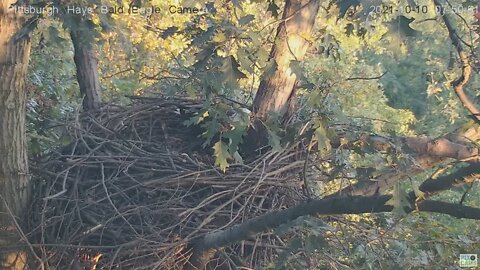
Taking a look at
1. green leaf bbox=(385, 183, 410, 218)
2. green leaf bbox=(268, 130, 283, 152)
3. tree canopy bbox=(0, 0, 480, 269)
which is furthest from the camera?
green leaf bbox=(268, 130, 283, 152)

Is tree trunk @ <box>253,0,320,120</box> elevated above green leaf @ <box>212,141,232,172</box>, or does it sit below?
above

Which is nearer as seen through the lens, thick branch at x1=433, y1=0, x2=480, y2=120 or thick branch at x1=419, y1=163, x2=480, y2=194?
thick branch at x1=419, y1=163, x2=480, y2=194

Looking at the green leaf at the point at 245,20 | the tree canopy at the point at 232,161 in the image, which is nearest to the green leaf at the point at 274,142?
the tree canopy at the point at 232,161

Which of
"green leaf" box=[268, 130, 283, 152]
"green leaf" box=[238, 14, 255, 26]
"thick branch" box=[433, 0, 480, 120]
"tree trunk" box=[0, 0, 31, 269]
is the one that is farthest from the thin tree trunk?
"tree trunk" box=[0, 0, 31, 269]

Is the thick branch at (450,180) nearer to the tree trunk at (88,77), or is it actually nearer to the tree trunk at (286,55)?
the tree trunk at (286,55)

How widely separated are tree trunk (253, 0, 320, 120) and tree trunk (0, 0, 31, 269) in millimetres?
1043

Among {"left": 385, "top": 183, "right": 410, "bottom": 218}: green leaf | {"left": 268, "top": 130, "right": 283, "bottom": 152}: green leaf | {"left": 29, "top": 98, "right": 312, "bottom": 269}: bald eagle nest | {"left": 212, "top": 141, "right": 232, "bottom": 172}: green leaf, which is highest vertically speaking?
{"left": 385, "top": 183, "right": 410, "bottom": 218}: green leaf

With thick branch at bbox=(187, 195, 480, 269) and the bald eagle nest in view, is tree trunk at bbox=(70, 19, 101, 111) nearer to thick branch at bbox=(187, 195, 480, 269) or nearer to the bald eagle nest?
the bald eagle nest

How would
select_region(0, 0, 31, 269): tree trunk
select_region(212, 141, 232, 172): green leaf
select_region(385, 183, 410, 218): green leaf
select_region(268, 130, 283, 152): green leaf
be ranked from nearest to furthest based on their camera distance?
1. select_region(385, 183, 410, 218): green leaf
2. select_region(212, 141, 232, 172): green leaf
3. select_region(268, 130, 283, 152): green leaf
4. select_region(0, 0, 31, 269): tree trunk

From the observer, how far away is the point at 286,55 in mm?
3576

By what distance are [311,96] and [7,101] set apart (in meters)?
1.42

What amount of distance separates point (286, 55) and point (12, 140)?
126cm

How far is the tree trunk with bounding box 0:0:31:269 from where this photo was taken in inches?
134

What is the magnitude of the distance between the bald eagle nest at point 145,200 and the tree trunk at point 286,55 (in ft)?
0.92
